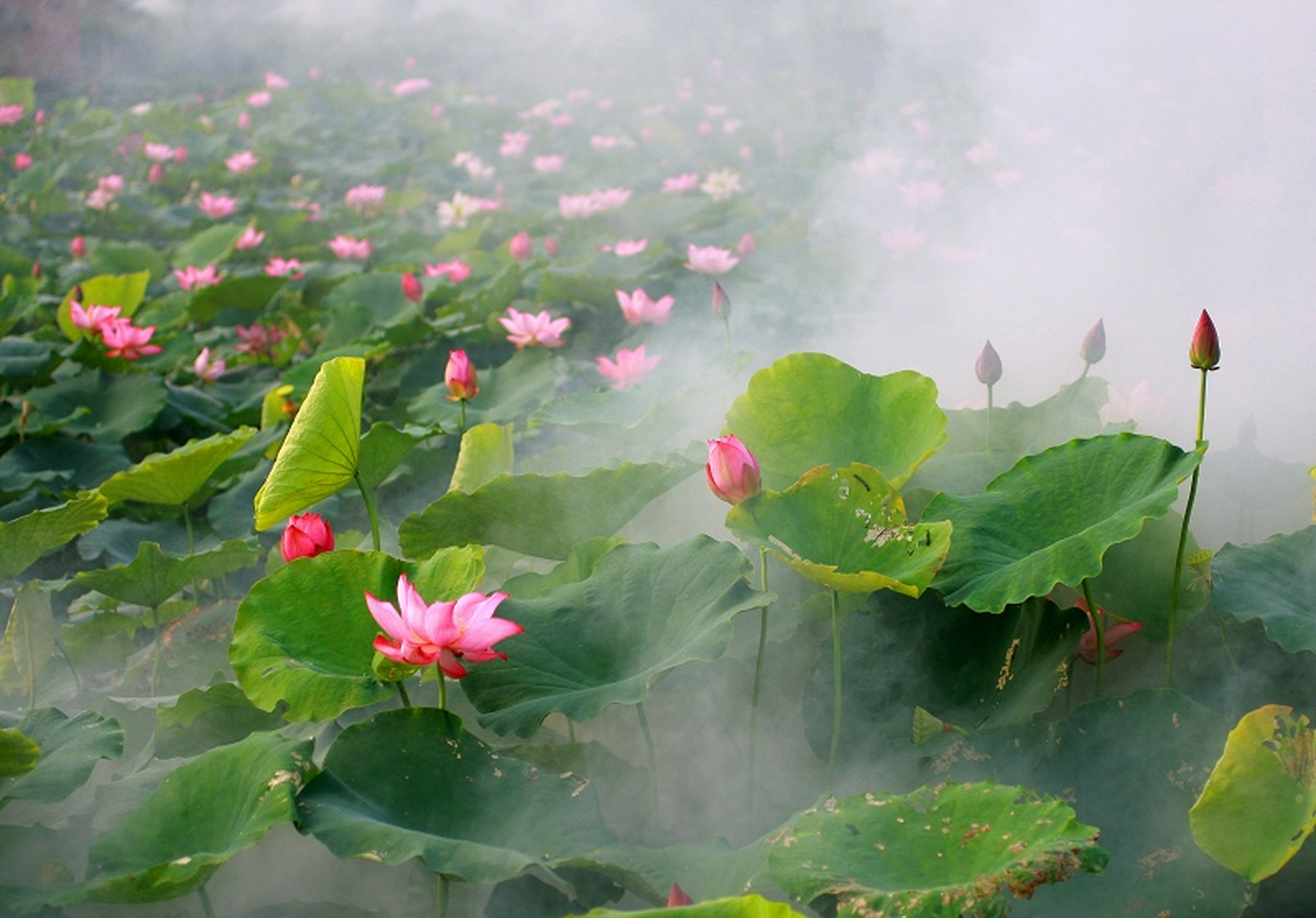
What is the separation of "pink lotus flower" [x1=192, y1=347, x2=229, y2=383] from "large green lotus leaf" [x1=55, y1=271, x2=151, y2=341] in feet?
0.72

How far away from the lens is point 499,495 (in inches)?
40.1

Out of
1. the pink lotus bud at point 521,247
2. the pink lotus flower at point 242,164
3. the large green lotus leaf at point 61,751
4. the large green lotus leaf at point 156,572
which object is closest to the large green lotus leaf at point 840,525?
the large green lotus leaf at point 61,751

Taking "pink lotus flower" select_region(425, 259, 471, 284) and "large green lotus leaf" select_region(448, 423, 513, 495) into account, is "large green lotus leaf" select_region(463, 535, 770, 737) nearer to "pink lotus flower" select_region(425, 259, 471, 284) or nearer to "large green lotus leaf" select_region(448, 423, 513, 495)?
"large green lotus leaf" select_region(448, 423, 513, 495)

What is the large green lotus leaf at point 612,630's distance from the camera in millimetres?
836

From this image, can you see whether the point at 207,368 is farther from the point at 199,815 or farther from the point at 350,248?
the point at 199,815

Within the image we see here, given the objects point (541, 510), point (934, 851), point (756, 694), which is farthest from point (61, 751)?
point (934, 851)

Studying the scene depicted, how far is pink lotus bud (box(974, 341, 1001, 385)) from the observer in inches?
45.6

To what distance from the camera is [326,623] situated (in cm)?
90

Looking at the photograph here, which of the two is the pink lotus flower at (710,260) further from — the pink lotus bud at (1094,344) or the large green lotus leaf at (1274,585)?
the large green lotus leaf at (1274,585)

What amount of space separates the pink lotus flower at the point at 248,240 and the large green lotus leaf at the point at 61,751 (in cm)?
234

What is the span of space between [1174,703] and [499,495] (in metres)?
0.54

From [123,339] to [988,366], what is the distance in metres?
1.50

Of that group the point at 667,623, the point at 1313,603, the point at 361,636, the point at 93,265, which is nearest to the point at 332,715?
the point at 361,636

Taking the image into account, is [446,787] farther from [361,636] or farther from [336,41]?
[336,41]
